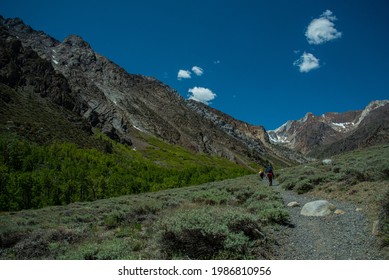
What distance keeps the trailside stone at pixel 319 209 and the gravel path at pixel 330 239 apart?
17.0 inches

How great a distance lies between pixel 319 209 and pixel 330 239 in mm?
3898

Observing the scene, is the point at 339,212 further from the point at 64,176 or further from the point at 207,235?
the point at 64,176

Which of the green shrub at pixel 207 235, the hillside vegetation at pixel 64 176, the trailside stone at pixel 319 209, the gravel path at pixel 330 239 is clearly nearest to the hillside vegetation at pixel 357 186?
the gravel path at pixel 330 239

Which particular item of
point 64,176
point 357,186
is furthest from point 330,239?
point 64,176

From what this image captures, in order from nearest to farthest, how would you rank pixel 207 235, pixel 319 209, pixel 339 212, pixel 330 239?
pixel 207 235 < pixel 330 239 < pixel 339 212 < pixel 319 209

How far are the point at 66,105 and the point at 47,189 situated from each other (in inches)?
3826

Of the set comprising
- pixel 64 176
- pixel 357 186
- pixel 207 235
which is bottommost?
pixel 207 235

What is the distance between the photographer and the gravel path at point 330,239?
8117 millimetres

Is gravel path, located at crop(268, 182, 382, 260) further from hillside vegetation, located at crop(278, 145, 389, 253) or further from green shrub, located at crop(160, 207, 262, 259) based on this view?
green shrub, located at crop(160, 207, 262, 259)

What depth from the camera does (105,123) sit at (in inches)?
6614

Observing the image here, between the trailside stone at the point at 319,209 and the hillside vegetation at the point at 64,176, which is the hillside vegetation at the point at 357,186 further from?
the hillside vegetation at the point at 64,176

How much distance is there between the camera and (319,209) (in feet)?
42.8
